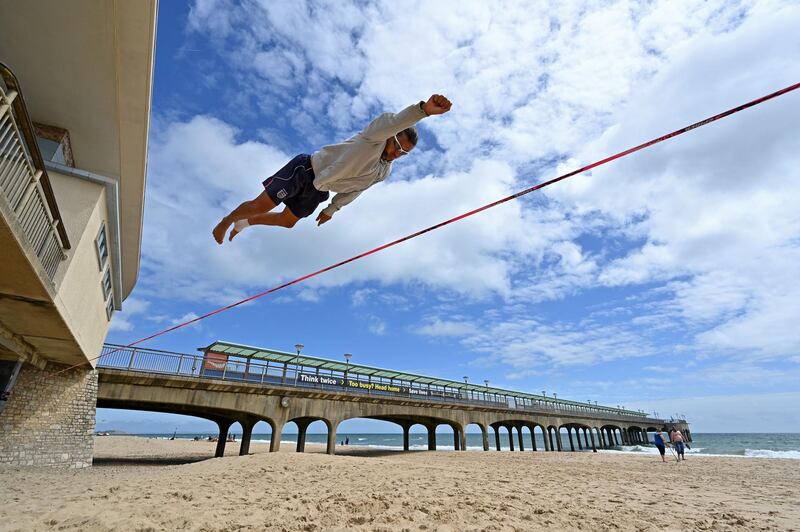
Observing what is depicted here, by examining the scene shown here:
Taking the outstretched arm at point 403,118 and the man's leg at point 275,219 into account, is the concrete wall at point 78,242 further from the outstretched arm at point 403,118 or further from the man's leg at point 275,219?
the outstretched arm at point 403,118

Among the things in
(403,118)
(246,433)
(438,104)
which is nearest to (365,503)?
(403,118)

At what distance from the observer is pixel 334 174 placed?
379 cm

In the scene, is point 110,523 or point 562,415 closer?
point 110,523

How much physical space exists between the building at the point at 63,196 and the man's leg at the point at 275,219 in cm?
300

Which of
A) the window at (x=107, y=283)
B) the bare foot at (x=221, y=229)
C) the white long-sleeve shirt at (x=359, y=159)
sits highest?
the window at (x=107, y=283)

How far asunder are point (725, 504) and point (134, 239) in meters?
18.1

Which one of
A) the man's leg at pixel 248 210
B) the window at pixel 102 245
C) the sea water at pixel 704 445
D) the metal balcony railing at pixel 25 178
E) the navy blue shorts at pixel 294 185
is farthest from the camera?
the sea water at pixel 704 445

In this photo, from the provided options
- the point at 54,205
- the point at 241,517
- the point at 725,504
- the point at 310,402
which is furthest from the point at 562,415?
the point at 54,205

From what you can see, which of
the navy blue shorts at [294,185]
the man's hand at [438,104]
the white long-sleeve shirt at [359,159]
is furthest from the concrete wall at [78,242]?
the man's hand at [438,104]

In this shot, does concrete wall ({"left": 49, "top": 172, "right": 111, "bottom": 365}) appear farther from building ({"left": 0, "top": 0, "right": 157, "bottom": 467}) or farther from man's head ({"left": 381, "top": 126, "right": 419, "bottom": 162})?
man's head ({"left": 381, "top": 126, "right": 419, "bottom": 162})

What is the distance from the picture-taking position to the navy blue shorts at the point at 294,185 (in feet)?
13.6

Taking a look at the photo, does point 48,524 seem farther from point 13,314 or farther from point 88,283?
point 88,283

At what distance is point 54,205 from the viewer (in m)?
6.66

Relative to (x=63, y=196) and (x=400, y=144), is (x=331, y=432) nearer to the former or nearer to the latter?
(x=63, y=196)
